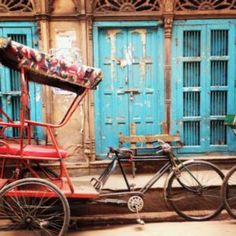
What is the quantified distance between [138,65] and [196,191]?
2.28 metres

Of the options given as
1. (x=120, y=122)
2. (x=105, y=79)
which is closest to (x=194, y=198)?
(x=120, y=122)

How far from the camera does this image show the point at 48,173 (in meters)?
5.02

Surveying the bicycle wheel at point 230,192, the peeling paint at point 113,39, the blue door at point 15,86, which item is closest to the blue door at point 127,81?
the peeling paint at point 113,39

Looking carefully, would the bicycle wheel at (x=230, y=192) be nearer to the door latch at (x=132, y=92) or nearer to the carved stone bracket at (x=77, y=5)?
the door latch at (x=132, y=92)

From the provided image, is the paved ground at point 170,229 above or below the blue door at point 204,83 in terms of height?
below

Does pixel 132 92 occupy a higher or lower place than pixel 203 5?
lower

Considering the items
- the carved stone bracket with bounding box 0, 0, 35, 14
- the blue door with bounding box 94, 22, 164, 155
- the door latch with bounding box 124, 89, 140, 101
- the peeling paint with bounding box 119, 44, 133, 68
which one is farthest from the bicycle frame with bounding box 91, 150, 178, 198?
the carved stone bracket with bounding box 0, 0, 35, 14

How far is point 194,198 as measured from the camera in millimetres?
5312

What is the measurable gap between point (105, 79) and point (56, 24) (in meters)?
1.18

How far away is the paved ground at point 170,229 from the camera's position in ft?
15.6

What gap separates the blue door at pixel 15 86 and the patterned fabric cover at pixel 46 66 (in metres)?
1.50

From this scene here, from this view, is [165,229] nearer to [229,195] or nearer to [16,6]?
[229,195]

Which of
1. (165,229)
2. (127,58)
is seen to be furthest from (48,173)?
(127,58)

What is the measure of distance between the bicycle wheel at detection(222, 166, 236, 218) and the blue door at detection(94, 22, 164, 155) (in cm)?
149
